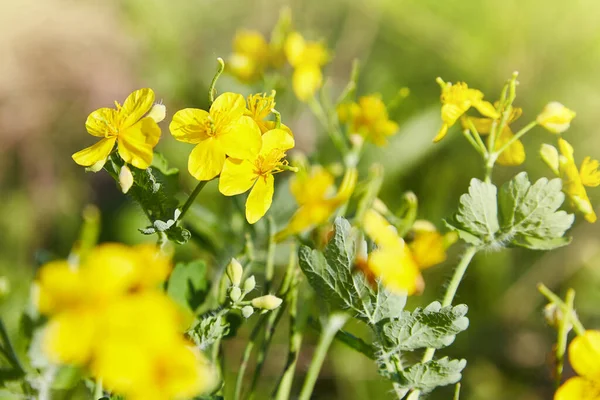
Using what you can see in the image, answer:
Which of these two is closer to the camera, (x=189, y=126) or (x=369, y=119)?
(x=189, y=126)

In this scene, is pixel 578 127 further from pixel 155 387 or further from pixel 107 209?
pixel 155 387

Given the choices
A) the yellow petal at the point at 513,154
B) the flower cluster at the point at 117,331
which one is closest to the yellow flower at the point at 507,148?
the yellow petal at the point at 513,154

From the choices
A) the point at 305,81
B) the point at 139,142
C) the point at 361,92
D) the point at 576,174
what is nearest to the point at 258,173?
the point at 139,142

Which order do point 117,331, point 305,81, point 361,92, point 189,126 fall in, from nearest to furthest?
1. point 117,331
2. point 189,126
3. point 305,81
4. point 361,92

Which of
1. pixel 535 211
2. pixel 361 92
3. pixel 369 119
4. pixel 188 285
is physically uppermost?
pixel 535 211

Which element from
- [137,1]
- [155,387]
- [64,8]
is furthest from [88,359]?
[64,8]

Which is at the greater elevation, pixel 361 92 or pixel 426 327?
pixel 426 327

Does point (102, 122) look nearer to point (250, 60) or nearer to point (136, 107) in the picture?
point (136, 107)
